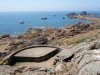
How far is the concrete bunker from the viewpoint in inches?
792

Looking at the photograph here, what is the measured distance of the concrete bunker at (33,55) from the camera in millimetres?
20125

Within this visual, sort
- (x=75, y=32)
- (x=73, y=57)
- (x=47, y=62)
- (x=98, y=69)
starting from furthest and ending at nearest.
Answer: (x=75, y=32) → (x=47, y=62) → (x=73, y=57) → (x=98, y=69)

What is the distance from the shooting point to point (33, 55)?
20.6 meters

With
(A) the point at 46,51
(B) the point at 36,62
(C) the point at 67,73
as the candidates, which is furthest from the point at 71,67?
(A) the point at 46,51

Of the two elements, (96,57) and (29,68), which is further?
(29,68)

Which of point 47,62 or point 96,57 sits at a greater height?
point 96,57

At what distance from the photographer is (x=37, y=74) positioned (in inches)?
599

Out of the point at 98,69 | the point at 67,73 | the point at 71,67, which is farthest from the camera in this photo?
the point at 71,67

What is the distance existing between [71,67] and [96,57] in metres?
1.90

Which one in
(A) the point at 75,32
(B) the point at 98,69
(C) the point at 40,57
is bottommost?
(A) the point at 75,32

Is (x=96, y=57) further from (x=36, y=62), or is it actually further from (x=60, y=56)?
(x=36, y=62)

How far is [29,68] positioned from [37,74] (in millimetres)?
1327

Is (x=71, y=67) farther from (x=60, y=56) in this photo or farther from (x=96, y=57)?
(x=60, y=56)

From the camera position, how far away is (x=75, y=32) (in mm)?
60156
